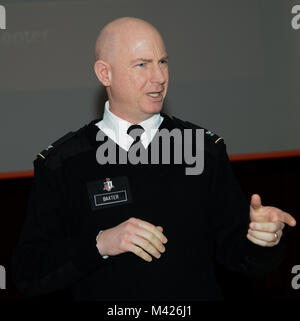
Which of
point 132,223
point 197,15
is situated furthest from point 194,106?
point 132,223

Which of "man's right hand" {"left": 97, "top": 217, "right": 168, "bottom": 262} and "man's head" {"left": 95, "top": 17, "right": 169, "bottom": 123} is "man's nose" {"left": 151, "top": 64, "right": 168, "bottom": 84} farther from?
"man's right hand" {"left": 97, "top": 217, "right": 168, "bottom": 262}

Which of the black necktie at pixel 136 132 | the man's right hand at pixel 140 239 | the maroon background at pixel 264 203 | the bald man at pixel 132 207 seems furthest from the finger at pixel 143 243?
the maroon background at pixel 264 203

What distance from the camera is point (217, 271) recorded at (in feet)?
12.8

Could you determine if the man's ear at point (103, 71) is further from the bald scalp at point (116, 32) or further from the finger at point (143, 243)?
the finger at point (143, 243)

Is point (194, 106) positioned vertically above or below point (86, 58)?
below

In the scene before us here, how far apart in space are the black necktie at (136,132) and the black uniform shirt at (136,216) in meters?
0.09

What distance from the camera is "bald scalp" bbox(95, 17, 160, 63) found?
1.73 m

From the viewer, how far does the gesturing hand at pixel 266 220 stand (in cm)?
141

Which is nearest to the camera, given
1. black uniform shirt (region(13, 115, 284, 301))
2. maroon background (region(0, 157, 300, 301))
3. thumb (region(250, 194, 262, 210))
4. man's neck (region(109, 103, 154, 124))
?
thumb (region(250, 194, 262, 210))

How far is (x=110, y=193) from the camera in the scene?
171cm

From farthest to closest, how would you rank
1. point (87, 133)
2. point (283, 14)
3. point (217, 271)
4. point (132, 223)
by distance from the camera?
point (283, 14), point (217, 271), point (87, 133), point (132, 223)

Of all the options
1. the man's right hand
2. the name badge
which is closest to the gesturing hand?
the man's right hand

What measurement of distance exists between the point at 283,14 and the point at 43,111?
2190 millimetres

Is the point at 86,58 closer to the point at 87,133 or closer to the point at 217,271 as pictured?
the point at 217,271
